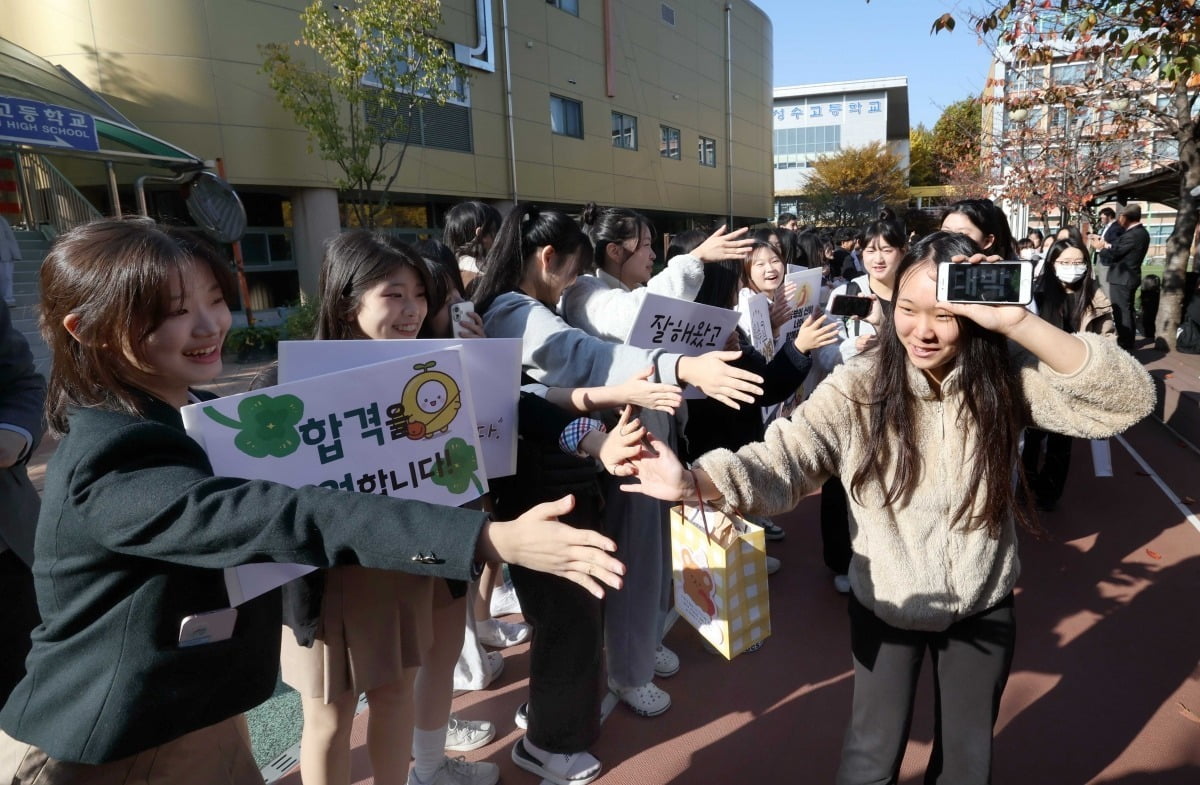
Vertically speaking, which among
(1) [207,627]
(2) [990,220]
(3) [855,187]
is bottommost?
(1) [207,627]

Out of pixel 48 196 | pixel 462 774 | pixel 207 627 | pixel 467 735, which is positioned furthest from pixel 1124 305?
pixel 48 196

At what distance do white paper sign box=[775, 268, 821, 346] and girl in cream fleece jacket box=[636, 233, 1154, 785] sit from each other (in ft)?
6.10

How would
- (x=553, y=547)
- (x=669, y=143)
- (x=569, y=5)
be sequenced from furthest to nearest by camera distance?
(x=669, y=143), (x=569, y=5), (x=553, y=547)

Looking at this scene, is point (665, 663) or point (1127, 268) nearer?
point (665, 663)

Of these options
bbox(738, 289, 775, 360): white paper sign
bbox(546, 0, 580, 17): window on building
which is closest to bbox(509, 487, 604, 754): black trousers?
bbox(738, 289, 775, 360): white paper sign

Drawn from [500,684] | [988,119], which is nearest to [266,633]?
[500,684]

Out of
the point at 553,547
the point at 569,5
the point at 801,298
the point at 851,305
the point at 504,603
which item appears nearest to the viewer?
the point at 553,547

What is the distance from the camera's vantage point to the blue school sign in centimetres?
953

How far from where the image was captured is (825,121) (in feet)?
165

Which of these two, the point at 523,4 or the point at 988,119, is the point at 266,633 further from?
the point at 988,119

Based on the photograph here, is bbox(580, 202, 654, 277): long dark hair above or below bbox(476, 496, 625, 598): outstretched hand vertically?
above

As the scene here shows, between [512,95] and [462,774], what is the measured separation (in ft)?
63.1

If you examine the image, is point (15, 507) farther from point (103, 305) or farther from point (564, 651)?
point (564, 651)

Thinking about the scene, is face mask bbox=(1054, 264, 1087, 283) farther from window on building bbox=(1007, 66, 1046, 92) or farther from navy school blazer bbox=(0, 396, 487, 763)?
navy school blazer bbox=(0, 396, 487, 763)
